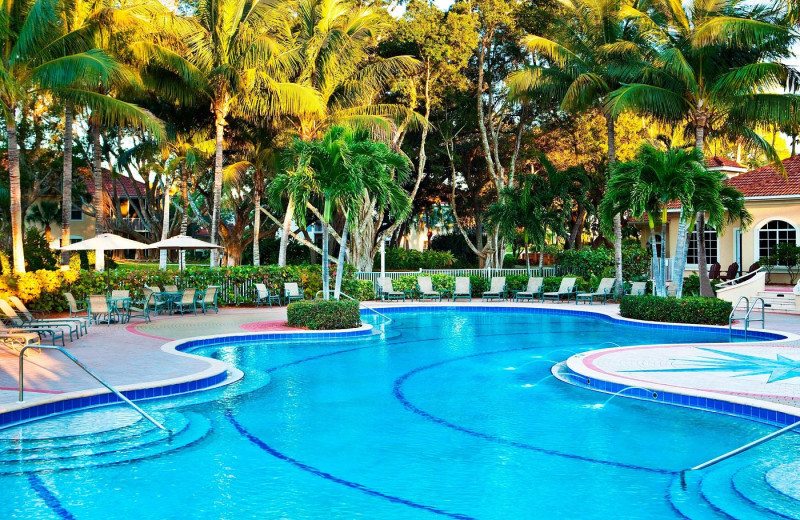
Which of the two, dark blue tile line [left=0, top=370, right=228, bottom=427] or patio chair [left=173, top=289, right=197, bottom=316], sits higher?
patio chair [left=173, top=289, right=197, bottom=316]

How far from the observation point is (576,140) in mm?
36438

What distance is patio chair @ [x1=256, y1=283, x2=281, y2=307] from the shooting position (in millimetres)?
22953

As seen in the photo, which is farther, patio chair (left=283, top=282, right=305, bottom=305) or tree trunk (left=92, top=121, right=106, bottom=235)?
tree trunk (left=92, top=121, right=106, bottom=235)

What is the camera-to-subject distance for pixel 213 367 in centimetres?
1141

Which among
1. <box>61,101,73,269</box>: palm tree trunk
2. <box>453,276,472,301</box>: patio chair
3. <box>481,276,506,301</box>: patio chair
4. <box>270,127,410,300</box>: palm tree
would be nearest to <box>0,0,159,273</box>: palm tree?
<box>61,101,73,269</box>: palm tree trunk

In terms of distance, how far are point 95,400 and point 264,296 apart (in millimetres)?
13675

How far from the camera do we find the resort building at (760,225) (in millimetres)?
26250

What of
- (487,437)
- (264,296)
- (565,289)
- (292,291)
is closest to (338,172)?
(264,296)

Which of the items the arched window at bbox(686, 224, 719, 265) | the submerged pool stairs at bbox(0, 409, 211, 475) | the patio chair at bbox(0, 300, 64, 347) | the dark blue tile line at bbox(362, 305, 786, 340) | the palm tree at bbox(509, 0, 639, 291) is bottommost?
the submerged pool stairs at bbox(0, 409, 211, 475)

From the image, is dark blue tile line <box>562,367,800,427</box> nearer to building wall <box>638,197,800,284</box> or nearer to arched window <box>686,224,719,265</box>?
building wall <box>638,197,800,284</box>

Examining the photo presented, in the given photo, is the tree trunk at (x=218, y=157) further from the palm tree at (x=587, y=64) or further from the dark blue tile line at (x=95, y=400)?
the dark blue tile line at (x=95, y=400)

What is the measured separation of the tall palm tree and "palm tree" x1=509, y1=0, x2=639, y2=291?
7.85 meters

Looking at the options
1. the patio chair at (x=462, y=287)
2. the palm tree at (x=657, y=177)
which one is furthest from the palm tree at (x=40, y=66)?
the palm tree at (x=657, y=177)

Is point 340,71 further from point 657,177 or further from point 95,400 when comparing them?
point 95,400
